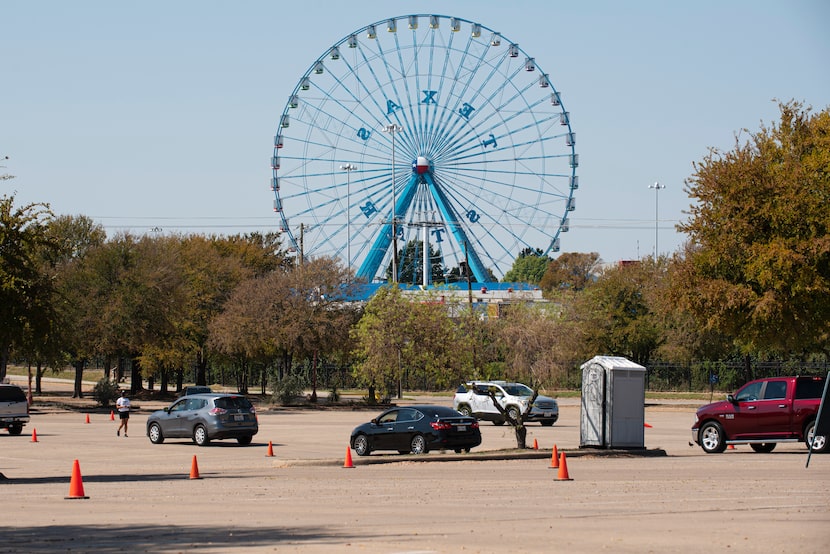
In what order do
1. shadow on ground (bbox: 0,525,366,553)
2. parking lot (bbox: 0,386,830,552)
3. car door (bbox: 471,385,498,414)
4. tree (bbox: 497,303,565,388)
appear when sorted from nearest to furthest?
shadow on ground (bbox: 0,525,366,553), parking lot (bbox: 0,386,830,552), car door (bbox: 471,385,498,414), tree (bbox: 497,303,565,388)

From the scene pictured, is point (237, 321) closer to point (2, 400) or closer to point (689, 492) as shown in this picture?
point (2, 400)

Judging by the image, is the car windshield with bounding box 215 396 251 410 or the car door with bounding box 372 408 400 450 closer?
the car door with bounding box 372 408 400 450

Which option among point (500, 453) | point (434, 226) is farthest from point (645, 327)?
point (500, 453)

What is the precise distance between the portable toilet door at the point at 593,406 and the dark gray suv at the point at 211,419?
34.1 feet

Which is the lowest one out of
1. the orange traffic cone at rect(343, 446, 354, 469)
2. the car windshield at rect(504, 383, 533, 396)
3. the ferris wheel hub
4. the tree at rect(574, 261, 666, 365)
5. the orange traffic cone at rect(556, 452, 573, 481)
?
the orange traffic cone at rect(343, 446, 354, 469)

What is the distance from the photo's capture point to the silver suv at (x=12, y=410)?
41.0 meters

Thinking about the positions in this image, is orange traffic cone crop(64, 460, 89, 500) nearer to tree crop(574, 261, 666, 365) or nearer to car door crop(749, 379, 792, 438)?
car door crop(749, 379, 792, 438)

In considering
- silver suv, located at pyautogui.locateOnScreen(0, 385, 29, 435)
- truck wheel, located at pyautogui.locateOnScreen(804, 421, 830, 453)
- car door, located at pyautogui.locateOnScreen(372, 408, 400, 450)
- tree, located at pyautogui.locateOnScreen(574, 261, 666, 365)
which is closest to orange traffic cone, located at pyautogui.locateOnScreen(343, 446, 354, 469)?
car door, located at pyautogui.locateOnScreen(372, 408, 400, 450)

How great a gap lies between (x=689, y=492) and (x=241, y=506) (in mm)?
6698

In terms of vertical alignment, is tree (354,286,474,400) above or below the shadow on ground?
above

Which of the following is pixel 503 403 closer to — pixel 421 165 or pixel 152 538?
pixel 421 165

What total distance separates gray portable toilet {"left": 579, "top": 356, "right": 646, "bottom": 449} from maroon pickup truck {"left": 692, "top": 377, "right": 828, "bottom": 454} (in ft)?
6.30

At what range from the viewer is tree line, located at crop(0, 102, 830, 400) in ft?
111

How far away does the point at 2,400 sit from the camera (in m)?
41.1
